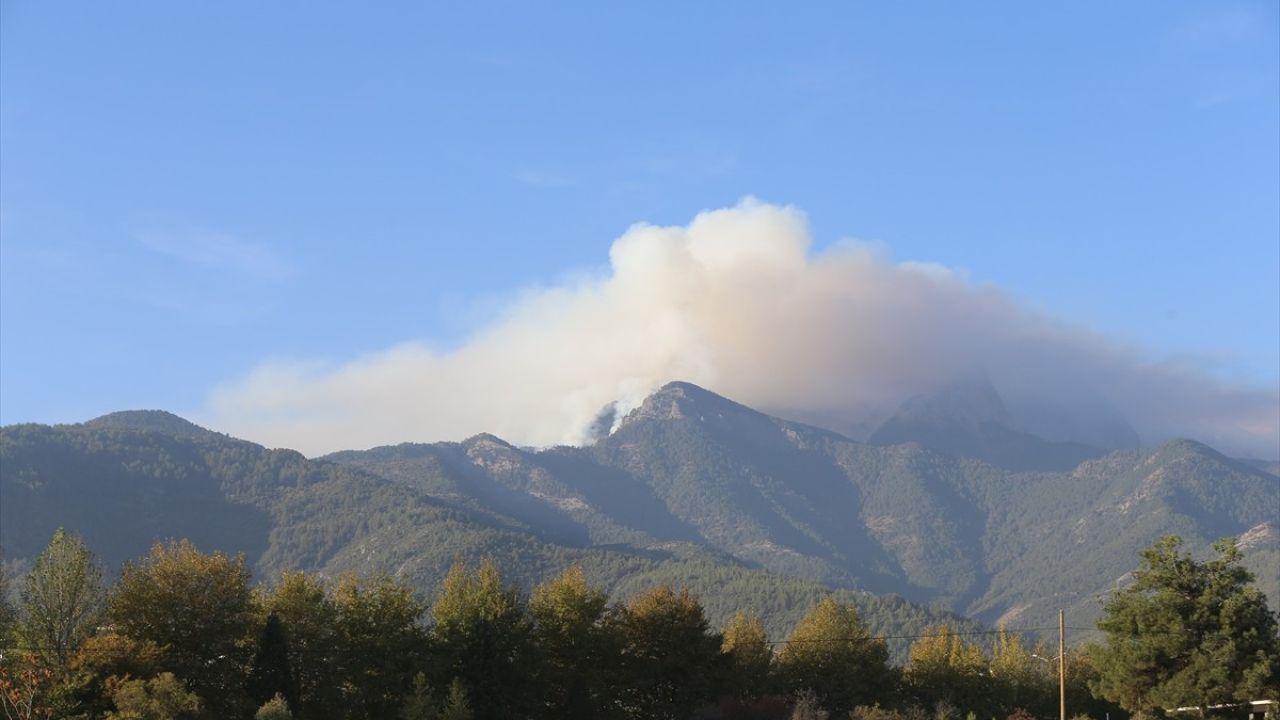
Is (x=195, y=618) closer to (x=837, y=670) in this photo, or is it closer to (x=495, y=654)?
(x=495, y=654)

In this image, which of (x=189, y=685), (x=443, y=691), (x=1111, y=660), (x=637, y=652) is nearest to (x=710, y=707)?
(x=637, y=652)

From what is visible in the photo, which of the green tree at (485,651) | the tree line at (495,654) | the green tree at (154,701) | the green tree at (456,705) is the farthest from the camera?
the green tree at (485,651)

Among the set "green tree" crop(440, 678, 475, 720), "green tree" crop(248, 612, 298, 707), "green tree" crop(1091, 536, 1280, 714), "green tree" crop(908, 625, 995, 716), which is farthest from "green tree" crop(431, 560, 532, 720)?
"green tree" crop(1091, 536, 1280, 714)

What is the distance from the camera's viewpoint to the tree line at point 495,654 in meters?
70.8

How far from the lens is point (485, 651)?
84812 millimetres

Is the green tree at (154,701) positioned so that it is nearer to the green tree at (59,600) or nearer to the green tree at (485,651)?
the green tree at (59,600)

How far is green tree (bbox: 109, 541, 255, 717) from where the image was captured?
7506 cm

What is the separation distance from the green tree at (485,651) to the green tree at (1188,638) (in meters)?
38.6

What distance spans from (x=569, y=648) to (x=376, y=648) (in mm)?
14581

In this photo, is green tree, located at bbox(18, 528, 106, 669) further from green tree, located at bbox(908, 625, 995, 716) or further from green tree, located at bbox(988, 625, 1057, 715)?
green tree, located at bbox(988, 625, 1057, 715)

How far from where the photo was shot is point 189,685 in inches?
2931

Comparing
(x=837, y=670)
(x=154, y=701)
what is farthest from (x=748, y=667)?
(x=154, y=701)

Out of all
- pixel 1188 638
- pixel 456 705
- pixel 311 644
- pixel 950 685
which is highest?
pixel 1188 638

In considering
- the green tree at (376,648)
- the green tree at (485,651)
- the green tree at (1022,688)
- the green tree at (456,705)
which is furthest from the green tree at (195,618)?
the green tree at (1022,688)
